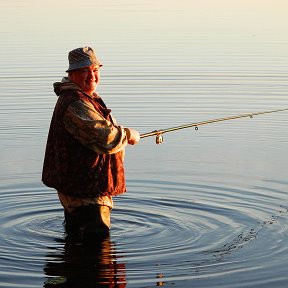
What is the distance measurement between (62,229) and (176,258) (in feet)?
4.59

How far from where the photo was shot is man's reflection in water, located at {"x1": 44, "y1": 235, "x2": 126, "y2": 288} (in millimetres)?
7508

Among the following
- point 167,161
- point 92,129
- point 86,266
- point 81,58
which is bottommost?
point 86,266

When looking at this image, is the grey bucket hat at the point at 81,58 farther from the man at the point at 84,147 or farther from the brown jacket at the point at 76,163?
the brown jacket at the point at 76,163

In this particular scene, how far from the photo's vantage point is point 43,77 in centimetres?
1966

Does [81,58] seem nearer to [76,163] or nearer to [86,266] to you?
[76,163]

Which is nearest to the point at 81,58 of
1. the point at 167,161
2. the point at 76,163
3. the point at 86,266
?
the point at 76,163

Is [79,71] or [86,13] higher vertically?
[86,13]

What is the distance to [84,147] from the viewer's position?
7.86 metres

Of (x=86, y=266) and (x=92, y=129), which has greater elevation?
(x=92, y=129)

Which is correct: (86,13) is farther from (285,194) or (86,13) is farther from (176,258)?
(176,258)

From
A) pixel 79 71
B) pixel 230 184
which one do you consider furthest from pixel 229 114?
pixel 79 71

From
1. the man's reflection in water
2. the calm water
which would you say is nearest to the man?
the man's reflection in water

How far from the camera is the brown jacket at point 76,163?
25.7ft

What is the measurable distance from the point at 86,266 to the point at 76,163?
2.81ft
